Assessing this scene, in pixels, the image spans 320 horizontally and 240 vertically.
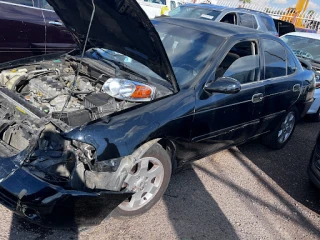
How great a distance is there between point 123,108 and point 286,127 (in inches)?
116

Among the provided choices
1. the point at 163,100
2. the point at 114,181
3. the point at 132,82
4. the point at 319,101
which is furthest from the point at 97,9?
the point at 319,101

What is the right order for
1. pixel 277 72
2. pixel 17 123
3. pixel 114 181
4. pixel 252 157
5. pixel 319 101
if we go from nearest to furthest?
pixel 114 181 → pixel 17 123 → pixel 277 72 → pixel 252 157 → pixel 319 101

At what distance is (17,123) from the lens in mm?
2561

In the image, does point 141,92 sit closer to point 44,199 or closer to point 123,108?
point 123,108

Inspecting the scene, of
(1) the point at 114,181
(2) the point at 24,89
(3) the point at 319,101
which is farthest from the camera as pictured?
(3) the point at 319,101

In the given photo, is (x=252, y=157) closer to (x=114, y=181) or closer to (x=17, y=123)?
(x=114, y=181)

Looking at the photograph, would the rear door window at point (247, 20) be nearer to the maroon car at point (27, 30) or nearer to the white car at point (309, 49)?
the white car at point (309, 49)

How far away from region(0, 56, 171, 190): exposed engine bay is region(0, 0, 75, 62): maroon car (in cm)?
181

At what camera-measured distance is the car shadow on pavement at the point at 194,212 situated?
2.76 metres

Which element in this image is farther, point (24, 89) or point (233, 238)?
point (24, 89)

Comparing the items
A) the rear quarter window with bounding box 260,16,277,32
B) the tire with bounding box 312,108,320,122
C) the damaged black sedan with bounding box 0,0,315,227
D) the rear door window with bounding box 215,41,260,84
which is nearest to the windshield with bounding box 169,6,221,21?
the rear quarter window with bounding box 260,16,277,32

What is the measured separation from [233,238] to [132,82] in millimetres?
1673

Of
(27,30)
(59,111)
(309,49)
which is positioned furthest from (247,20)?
(59,111)

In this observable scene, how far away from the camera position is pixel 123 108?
2.68 m
